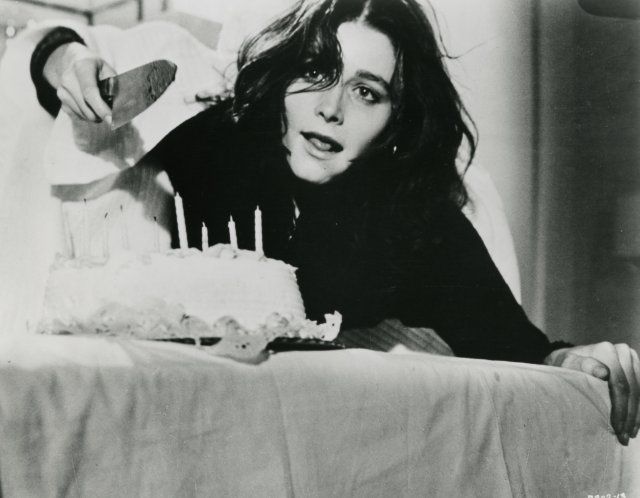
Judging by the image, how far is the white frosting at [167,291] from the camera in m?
1.06

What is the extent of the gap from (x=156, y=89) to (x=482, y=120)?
0.70 m

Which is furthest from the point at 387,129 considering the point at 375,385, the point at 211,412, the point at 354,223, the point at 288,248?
the point at 211,412

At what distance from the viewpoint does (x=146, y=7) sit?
4.68ft

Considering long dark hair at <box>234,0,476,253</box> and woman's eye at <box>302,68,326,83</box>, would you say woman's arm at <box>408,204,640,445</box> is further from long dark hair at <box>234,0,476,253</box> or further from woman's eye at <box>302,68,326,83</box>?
woman's eye at <box>302,68,326,83</box>

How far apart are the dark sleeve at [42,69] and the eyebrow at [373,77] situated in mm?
556

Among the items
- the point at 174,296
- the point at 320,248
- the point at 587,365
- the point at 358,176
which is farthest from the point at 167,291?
the point at 587,365

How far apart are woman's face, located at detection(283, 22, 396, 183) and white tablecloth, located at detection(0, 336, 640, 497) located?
0.50 m

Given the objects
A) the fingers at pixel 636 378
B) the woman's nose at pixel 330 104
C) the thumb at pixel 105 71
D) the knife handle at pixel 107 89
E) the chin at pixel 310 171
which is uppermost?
the thumb at pixel 105 71

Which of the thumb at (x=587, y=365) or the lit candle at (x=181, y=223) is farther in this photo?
the thumb at (x=587, y=365)

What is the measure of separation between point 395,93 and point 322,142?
0.60ft

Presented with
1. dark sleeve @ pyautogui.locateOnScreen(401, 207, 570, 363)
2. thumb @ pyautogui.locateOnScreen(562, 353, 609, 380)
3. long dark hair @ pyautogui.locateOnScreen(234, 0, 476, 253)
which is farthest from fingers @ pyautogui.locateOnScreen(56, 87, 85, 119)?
thumb @ pyautogui.locateOnScreen(562, 353, 609, 380)

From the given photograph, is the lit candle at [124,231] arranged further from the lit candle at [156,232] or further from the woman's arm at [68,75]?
the woman's arm at [68,75]

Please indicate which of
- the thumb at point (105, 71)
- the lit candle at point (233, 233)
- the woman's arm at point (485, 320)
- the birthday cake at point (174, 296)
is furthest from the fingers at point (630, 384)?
the thumb at point (105, 71)

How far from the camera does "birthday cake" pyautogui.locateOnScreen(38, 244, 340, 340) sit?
105cm
